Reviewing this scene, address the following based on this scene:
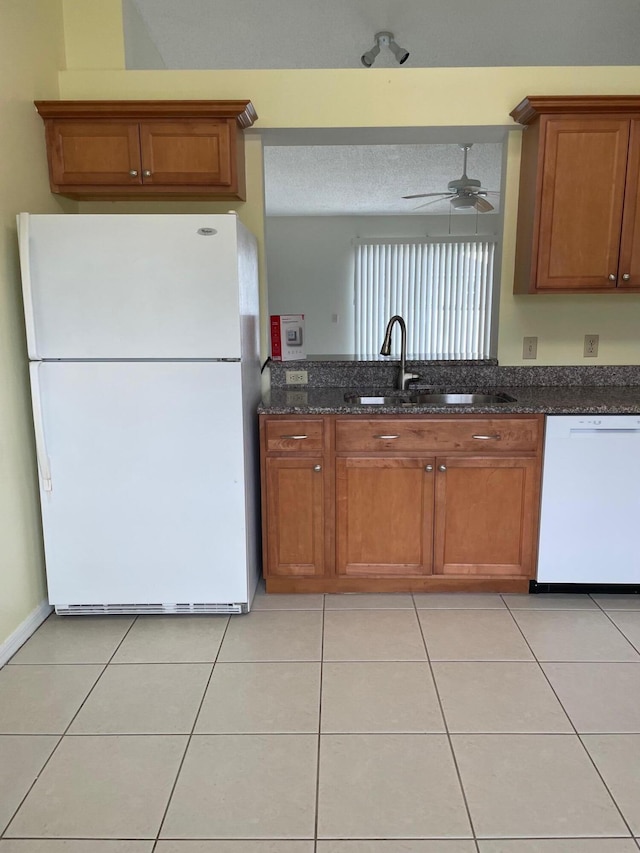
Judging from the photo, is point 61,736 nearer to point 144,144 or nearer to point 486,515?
point 486,515

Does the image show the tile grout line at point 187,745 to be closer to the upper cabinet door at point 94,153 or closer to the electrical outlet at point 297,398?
the electrical outlet at point 297,398

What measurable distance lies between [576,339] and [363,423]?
1290mm

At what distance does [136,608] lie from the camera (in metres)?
2.62

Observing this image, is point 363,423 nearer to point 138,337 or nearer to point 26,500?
point 138,337

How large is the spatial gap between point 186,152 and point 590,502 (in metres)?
2.26

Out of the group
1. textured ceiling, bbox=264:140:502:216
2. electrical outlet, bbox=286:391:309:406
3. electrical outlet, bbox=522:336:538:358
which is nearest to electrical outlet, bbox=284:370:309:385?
electrical outlet, bbox=286:391:309:406

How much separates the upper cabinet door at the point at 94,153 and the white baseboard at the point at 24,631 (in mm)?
1799

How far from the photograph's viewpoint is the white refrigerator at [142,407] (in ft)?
7.64

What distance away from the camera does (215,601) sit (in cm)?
261

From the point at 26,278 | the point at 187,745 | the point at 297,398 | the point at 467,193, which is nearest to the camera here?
the point at 187,745

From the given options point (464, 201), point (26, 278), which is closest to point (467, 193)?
point (464, 201)

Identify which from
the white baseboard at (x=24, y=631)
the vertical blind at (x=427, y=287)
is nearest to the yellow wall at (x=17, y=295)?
the white baseboard at (x=24, y=631)

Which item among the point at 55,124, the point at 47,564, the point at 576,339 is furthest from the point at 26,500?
the point at 576,339

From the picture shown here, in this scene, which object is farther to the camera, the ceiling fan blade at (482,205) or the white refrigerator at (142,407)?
the ceiling fan blade at (482,205)
